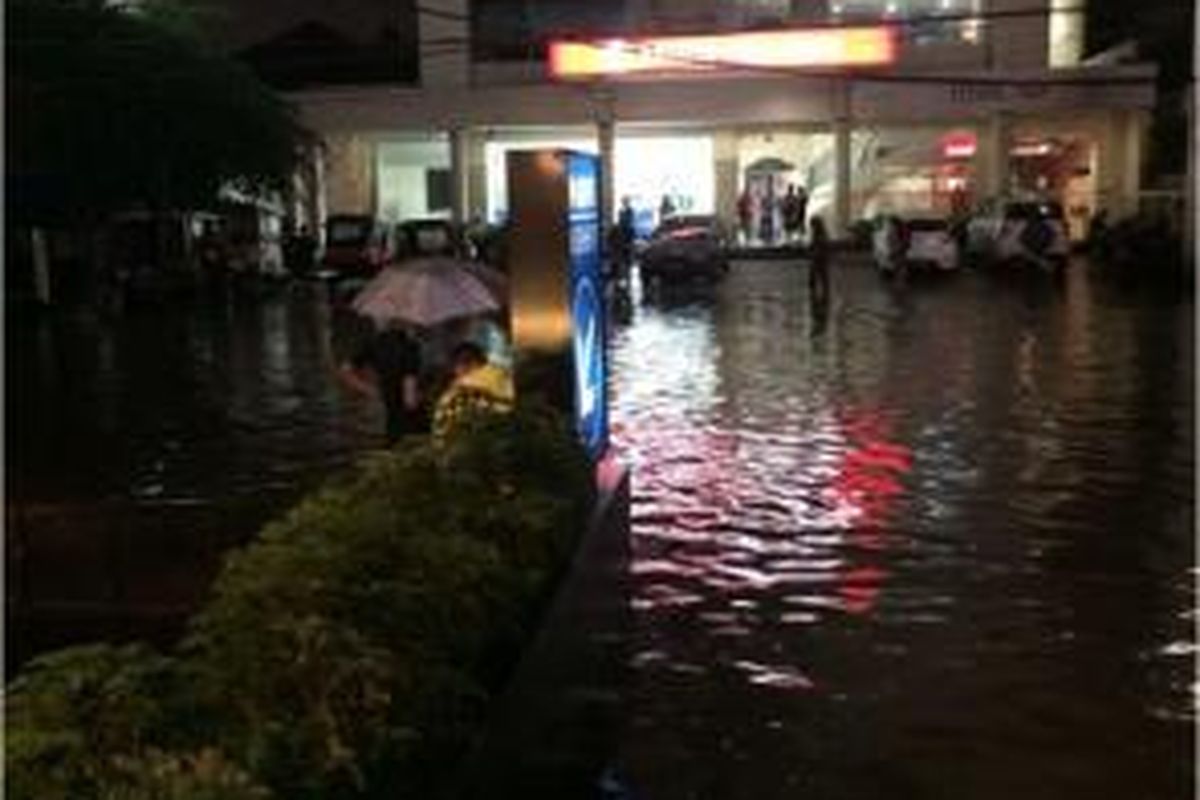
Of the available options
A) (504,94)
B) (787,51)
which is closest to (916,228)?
(787,51)

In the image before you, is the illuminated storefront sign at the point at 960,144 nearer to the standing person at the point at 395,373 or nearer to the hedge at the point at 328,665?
the standing person at the point at 395,373

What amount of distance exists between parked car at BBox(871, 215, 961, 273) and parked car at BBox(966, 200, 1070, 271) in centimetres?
119

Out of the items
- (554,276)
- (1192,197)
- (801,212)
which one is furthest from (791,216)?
(554,276)

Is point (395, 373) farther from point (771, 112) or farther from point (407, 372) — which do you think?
point (771, 112)

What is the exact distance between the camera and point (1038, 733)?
8.13 meters

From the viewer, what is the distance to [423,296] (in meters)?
12.1

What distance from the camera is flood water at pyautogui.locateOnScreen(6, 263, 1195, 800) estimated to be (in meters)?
8.09

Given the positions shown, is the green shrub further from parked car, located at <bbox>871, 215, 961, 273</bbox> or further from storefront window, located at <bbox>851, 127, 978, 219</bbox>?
storefront window, located at <bbox>851, 127, 978, 219</bbox>

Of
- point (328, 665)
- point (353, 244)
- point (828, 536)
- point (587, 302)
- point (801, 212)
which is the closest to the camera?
Result: point (328, 665)

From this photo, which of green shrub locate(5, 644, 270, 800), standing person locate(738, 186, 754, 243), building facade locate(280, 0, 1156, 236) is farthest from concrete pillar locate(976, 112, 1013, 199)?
green shrub locate(5, 644, 270, 800)

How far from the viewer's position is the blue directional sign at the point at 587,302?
870cm

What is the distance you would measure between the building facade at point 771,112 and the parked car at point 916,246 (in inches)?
321

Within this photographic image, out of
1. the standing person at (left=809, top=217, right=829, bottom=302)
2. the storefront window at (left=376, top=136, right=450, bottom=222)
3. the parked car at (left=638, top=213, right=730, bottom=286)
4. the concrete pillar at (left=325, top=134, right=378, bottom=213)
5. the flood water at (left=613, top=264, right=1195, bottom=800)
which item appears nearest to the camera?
the flood water at (left=613, top=264, right=1195, bottom=800)

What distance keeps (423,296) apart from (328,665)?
788 centimetres
